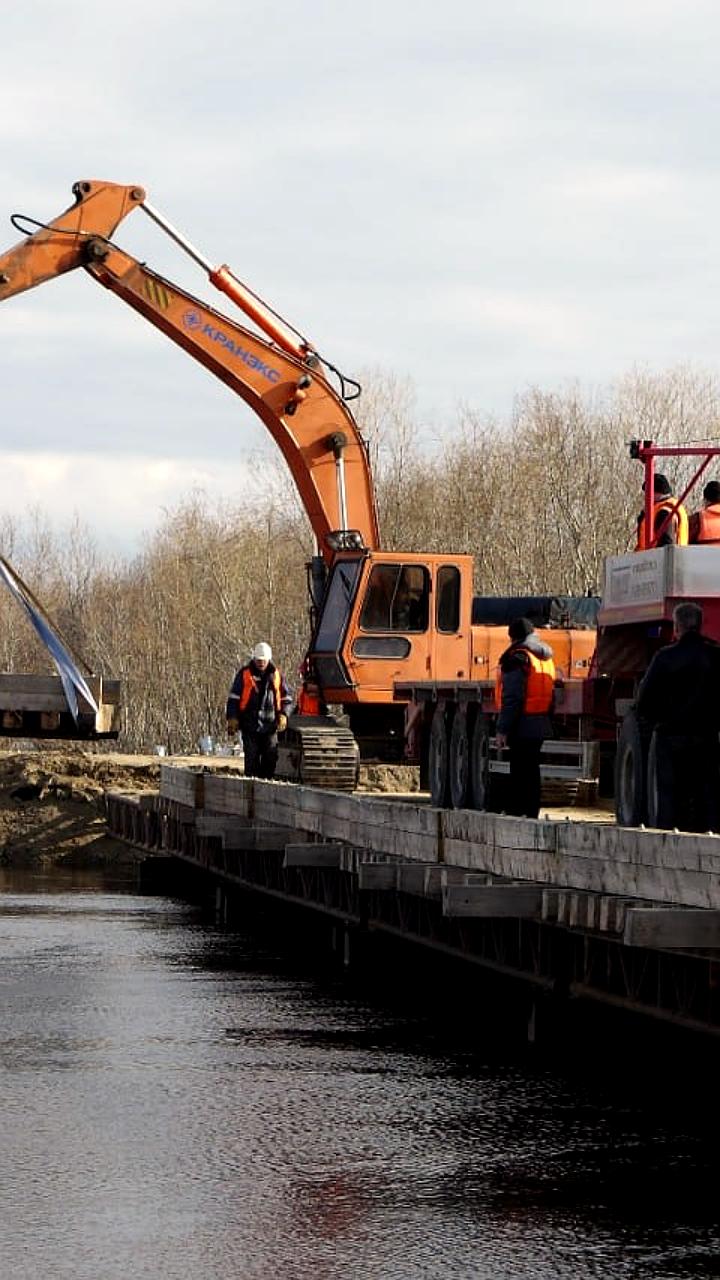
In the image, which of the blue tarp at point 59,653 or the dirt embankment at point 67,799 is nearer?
the blue tarp at point 59,653

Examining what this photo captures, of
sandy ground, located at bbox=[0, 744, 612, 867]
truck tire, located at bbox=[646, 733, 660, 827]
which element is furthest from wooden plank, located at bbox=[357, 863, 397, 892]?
sandy ground, located at bbox=[0, 744, 612, 867]

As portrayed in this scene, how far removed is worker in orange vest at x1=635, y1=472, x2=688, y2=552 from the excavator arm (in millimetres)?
9736

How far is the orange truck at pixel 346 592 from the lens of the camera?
86.3ft

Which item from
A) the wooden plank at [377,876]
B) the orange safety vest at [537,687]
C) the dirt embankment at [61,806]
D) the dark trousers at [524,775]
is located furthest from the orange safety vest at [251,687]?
the dirt embankment at [61,806]

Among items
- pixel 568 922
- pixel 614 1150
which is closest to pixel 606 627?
pixel 568 922

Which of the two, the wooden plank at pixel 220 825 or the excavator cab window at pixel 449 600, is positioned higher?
the excavator cab window at pixel 449 600

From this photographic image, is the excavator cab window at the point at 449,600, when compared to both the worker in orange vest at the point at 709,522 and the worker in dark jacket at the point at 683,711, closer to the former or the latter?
the worker in orange vest at the point at 709,522

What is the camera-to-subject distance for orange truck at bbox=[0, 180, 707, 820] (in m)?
26.3

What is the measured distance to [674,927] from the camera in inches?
509

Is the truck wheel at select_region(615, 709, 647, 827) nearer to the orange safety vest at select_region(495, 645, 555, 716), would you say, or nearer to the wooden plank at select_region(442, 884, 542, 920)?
the orange safety vest at select_region(495, 645, 555, 716)

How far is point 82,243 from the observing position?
30.5 meters

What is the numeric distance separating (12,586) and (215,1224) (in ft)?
66.6

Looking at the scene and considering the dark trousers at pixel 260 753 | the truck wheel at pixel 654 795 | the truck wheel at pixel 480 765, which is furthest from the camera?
the dark trousers at pixel 260 753

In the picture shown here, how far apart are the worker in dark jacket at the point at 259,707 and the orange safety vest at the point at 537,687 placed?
25.1ft
